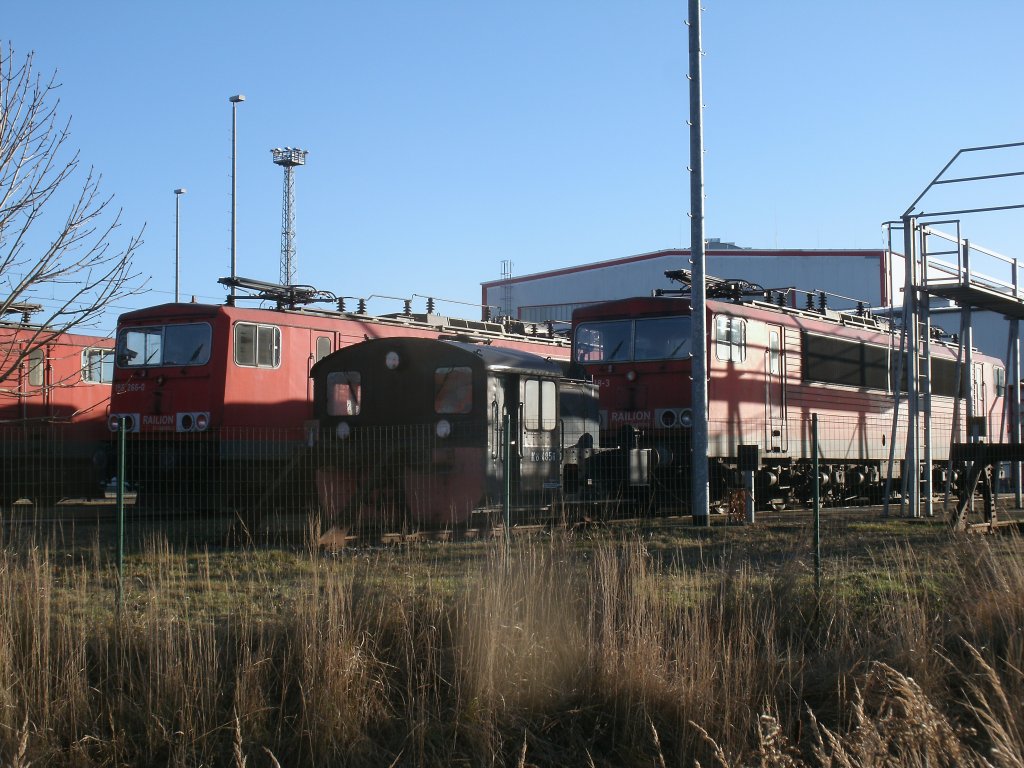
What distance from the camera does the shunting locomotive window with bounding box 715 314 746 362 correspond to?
1839 cm

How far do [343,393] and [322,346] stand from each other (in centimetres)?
405

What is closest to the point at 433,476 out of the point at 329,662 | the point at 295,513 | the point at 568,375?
the point at 295,513

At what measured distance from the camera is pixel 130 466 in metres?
17.5

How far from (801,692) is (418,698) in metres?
2.51

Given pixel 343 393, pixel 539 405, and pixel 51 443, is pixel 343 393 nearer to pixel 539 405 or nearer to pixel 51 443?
pixel 539 405

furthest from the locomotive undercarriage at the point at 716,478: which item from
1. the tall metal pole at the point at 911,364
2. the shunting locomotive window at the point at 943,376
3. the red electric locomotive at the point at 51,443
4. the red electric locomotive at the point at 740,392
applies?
the red electric locomotive at the point at 51,443

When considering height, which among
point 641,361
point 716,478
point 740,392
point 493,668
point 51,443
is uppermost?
point 641,361

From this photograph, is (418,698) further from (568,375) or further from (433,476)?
(568,375)

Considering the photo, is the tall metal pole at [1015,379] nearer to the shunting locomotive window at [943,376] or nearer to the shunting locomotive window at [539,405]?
the shunting locomotive window at [943,376]

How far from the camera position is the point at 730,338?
18734mm

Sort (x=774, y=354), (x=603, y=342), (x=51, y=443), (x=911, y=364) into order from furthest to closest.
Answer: (x=774, y=354)
(x=603, y=342)
(x=51, y=443)
(x=911, y=364)

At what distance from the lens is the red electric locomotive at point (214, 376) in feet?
57.4

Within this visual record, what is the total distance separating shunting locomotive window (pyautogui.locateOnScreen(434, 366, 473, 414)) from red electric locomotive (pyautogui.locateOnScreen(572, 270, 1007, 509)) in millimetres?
2463

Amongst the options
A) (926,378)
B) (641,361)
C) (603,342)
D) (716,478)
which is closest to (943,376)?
(926,378)
